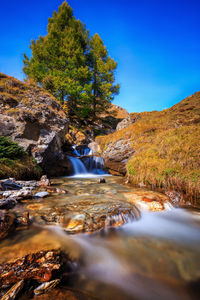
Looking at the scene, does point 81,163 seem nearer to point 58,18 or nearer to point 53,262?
point 53,262

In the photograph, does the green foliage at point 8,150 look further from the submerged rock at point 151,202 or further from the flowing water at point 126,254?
the submerged rock at point 151,202

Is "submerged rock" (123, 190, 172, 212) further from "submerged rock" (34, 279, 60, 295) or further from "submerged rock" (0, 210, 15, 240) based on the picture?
"submerged rock" (0, 210, 15, 240)

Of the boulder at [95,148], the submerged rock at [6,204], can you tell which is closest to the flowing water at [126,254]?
the submerged rock at [6,204]

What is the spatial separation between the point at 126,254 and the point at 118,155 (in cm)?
811


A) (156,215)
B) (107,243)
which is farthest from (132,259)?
(156,215)

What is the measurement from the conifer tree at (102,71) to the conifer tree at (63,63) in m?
2.31

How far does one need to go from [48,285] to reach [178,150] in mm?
5858

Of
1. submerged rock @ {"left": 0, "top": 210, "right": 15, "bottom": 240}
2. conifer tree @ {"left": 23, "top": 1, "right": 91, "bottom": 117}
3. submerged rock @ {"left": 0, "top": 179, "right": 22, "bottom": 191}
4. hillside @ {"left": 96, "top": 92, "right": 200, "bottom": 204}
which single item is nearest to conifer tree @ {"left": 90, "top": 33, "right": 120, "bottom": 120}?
conifer tree @ {"left": 23, "top": 1, "right": 91, "bottom": 117}

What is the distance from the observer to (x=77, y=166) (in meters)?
10.6

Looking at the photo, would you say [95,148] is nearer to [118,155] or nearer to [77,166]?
[77,166]

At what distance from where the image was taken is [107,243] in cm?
229

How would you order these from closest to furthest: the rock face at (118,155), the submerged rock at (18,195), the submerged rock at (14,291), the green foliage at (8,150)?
the submerged rock at (14,291)
the submerged rock at (18,195)
the green foliage at (8,150)
the rock face at (118,155)

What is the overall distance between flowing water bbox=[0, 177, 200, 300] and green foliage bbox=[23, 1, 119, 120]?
16533mm

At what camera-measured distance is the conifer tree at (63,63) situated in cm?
1658
